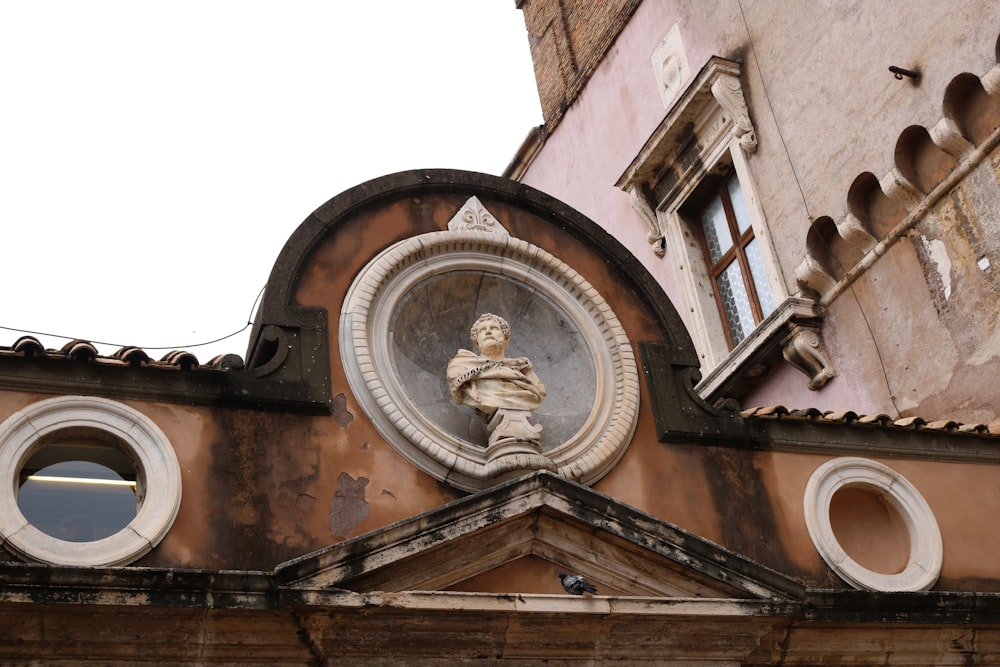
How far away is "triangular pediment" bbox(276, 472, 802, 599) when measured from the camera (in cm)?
704

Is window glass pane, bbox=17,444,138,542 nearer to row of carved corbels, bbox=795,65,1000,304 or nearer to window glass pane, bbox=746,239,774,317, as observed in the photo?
row of carved corbels, bbox=795,65,1000,304

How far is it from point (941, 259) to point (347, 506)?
Result: 5.38 metres

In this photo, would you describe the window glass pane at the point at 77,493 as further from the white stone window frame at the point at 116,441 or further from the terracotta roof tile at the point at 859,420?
the terracotta roof tile at the point at 859,420

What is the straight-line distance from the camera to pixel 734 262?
42.4ft

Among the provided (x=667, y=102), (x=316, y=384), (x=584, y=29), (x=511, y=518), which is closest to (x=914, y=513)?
(x=511, y=518)

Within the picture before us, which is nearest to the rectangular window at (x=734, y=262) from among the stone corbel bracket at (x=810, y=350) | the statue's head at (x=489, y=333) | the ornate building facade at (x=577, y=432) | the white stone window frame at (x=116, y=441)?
the ornate building facade at (x=577, y=432)

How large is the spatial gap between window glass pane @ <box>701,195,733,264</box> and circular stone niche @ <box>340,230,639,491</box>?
4.32 metres

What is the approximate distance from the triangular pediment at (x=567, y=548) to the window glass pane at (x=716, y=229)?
5.94m

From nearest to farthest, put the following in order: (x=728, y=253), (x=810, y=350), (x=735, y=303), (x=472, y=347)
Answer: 1. (x=472, y=347)
2. (x=810, y=350)
3. (x=735, y=303)
4. (x=728, y=253)

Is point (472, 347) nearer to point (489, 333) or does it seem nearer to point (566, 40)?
point (489, 333)

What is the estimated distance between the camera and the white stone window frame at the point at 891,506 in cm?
841

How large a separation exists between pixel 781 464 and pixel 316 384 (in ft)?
10.5

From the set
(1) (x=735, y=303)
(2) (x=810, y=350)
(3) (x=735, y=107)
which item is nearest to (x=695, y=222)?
(1) (x=735, y=303)

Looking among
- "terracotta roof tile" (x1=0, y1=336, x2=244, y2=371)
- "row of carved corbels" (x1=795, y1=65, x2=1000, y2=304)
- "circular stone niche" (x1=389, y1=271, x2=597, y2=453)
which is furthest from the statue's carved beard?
"row of carved corbels" (x1=795, y1=65, x2=1000, y2=304)
